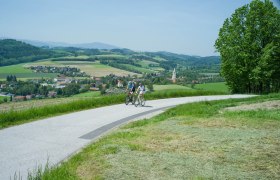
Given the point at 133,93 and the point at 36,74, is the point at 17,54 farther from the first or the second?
the point at 133,93

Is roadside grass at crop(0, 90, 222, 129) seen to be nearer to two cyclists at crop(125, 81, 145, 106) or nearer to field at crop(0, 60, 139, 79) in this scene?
two cyclists at crop(125, 81, 145, 106)

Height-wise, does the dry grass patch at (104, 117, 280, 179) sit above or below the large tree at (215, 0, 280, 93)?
below

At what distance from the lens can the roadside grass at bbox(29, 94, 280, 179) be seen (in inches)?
320

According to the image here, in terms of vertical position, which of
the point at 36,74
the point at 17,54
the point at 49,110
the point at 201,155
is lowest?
A: the point at 201,155

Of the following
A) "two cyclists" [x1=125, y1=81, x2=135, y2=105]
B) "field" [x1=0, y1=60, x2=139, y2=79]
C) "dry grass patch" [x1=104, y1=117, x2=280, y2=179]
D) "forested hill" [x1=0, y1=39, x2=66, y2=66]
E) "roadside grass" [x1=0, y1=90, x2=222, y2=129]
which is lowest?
"dry grass patch" [x1=104, y1=117, x2=280, y2=179]

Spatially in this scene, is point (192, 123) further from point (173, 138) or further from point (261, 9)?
point (261, 9)

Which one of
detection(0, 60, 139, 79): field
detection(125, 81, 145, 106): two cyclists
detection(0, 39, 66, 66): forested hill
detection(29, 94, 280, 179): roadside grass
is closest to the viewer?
detection(29, 94, 280, 179): roadside grass

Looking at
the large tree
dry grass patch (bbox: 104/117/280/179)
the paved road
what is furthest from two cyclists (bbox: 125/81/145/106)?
the large tree

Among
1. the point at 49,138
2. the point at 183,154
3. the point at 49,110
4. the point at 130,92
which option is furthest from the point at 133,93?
the point at 183,154

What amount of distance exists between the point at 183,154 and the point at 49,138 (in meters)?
5.79

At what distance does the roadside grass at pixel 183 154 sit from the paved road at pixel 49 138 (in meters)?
0.86

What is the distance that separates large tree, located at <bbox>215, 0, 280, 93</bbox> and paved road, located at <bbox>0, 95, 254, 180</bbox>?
86.3ft

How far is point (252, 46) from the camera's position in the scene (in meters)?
40.8

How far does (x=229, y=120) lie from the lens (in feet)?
55.1
